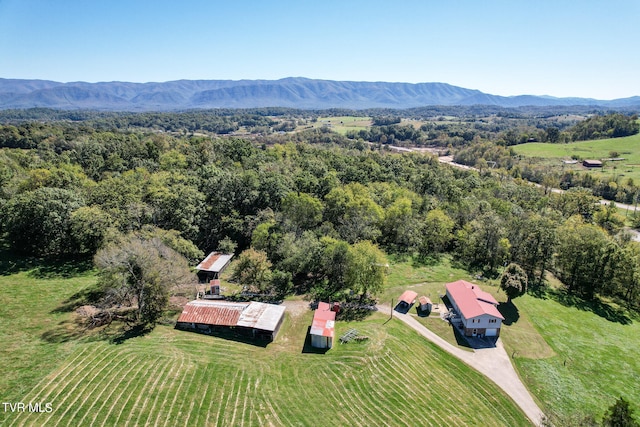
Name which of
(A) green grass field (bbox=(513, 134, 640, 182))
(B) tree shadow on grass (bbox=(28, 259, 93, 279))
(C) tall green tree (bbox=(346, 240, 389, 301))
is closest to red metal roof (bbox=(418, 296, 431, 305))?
(C) tall green tree (bbox=(346, 240, 389, 301))

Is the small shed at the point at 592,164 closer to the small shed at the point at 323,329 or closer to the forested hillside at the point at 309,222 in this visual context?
the forested hillside at the point at 309,222

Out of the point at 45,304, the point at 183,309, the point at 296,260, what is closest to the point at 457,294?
the point at 296,260

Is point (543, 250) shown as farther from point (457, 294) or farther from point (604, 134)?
point (604, 134)

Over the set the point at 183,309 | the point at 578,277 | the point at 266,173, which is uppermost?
the point at 266,173

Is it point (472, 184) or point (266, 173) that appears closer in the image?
point (266, 173)

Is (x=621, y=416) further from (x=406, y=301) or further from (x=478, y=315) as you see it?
(x=406, y=301)

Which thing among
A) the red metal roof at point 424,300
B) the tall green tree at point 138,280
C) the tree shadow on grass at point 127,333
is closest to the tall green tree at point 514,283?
the red metal roof at point 424,300
